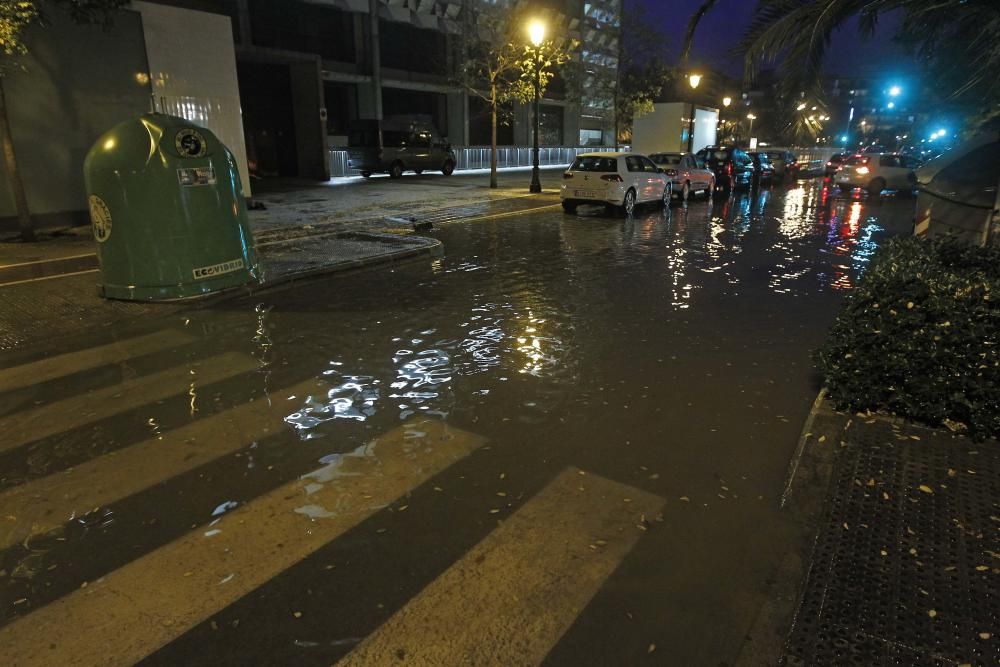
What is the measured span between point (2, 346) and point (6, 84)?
27.0 feet

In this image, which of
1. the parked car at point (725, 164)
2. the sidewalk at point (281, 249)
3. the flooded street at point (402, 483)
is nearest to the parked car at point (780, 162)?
the parked car at point (725, 164)

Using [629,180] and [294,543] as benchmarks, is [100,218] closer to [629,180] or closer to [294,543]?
[294,543]

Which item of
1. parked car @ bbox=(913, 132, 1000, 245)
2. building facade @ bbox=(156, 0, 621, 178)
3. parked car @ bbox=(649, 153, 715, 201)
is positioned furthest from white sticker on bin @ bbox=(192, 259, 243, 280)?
building facade @ bbox=(156, 0, 621, 178)

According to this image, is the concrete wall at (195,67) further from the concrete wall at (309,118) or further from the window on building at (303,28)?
the window on building at (303,28)

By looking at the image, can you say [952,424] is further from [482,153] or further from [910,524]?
[482,153]

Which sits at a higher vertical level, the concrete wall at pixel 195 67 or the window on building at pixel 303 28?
the window on building at pixel 303 28

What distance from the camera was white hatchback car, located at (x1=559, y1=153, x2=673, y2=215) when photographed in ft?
54.7

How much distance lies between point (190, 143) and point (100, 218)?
135 centimetres

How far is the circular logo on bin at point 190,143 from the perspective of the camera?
762 centimetres

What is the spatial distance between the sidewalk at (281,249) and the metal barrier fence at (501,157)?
745 cm

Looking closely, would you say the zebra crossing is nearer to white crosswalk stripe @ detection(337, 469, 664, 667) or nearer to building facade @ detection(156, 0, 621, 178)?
white crosswalk stripe @ detection(337, 469, 664, 667)

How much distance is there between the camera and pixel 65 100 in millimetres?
12844

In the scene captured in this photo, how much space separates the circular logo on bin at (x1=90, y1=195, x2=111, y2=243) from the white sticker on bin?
1.03m

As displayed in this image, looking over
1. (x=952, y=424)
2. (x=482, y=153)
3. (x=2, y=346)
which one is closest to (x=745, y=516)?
(x=952, y=424)
